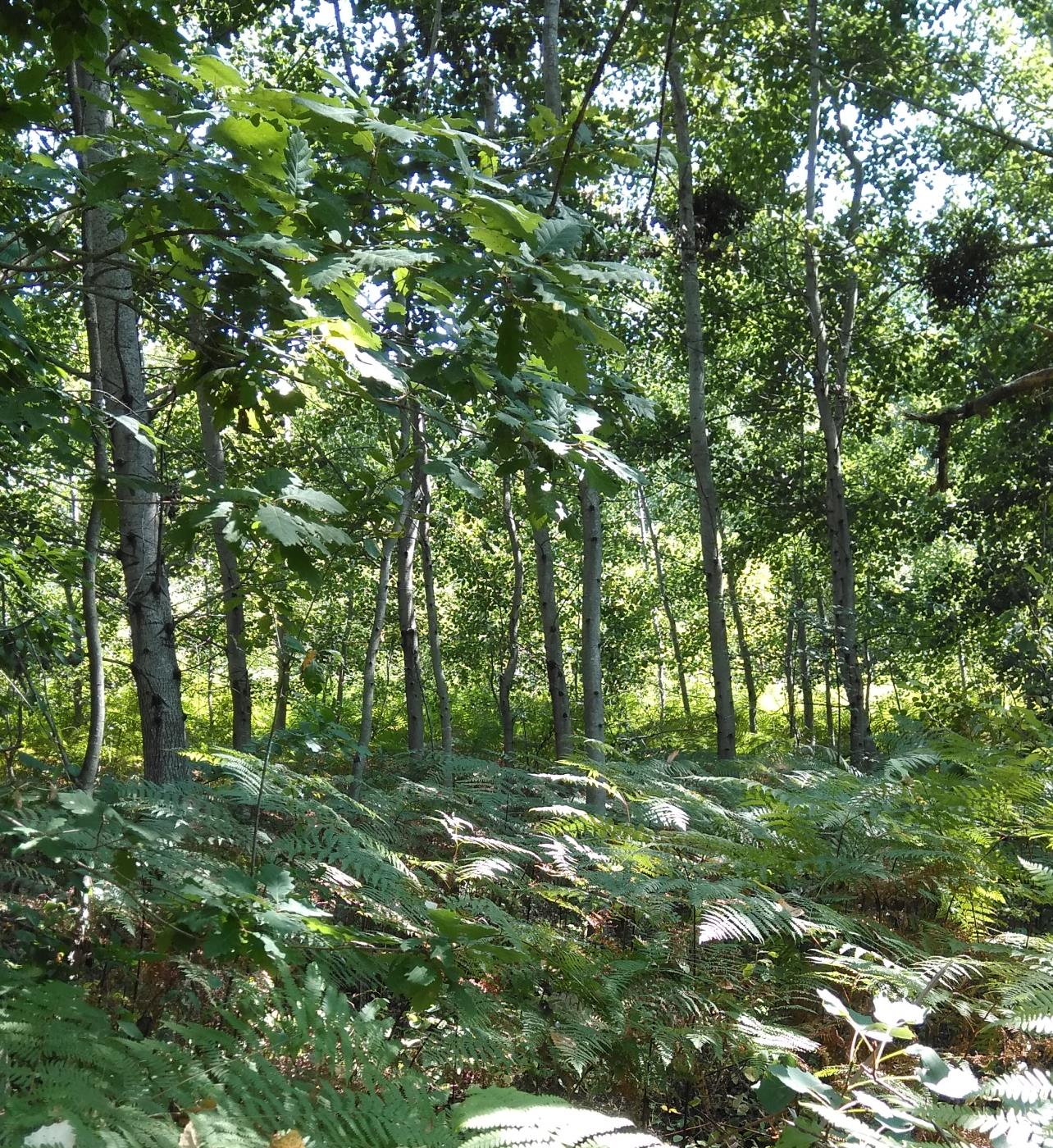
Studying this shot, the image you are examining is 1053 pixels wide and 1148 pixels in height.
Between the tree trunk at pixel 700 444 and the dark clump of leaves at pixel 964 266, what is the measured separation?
7.97ft

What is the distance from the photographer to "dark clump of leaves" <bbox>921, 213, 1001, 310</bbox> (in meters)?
8.27

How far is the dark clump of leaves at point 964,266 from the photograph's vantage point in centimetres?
827

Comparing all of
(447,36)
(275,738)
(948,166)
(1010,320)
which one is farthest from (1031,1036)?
(948,166)

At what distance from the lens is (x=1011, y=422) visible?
9.09m

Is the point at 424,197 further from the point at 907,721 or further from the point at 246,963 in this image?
the point at 907,721

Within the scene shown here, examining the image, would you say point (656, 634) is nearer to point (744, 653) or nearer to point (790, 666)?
point (744, 653)

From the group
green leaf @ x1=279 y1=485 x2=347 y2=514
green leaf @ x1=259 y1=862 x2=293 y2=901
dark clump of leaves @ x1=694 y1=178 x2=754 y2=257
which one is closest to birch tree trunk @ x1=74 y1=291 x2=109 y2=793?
green leaf @ x1=279 y1=485 x2=347 y2=514

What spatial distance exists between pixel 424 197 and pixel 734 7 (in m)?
6.82

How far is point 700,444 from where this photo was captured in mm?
8250

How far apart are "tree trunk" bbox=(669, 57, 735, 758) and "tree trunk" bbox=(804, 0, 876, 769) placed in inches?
52.1

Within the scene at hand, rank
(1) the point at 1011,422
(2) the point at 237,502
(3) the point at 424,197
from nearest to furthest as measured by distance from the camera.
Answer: (2) the point at 237,502, (3) the point at 424,197, (1) the point at 1011,422

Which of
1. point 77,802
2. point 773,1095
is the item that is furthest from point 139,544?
point 773,1095

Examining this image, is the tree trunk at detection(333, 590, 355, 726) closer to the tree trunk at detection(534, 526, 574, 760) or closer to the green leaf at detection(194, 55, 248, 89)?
the tree trunk at detection(534, 526, 574, 760)

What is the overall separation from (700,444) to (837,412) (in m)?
2.32
